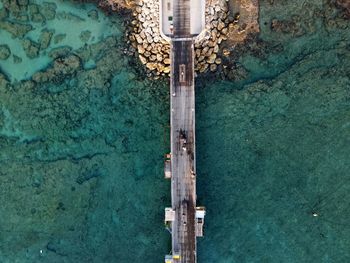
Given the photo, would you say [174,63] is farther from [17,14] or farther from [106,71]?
[17,14]

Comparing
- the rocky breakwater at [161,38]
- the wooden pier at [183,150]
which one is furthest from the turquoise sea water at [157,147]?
the wooden pier at [183,150]

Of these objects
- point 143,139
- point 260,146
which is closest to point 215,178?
point 260,146

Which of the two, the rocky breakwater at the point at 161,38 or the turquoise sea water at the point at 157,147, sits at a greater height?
the rocky breakwater at the point at 161,38

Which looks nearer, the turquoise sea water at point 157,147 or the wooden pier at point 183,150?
the wooden pier at point 183,150

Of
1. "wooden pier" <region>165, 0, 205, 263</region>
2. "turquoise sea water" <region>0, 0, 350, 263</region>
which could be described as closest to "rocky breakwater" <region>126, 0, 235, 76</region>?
"turquoise sea water" <region>0, 0, 350, 263</region>

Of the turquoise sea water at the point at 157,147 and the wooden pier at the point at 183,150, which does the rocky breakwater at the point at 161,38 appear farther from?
the wooden pier at the point at 183,150

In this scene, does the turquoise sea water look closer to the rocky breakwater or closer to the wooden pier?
the rocky breakwater
